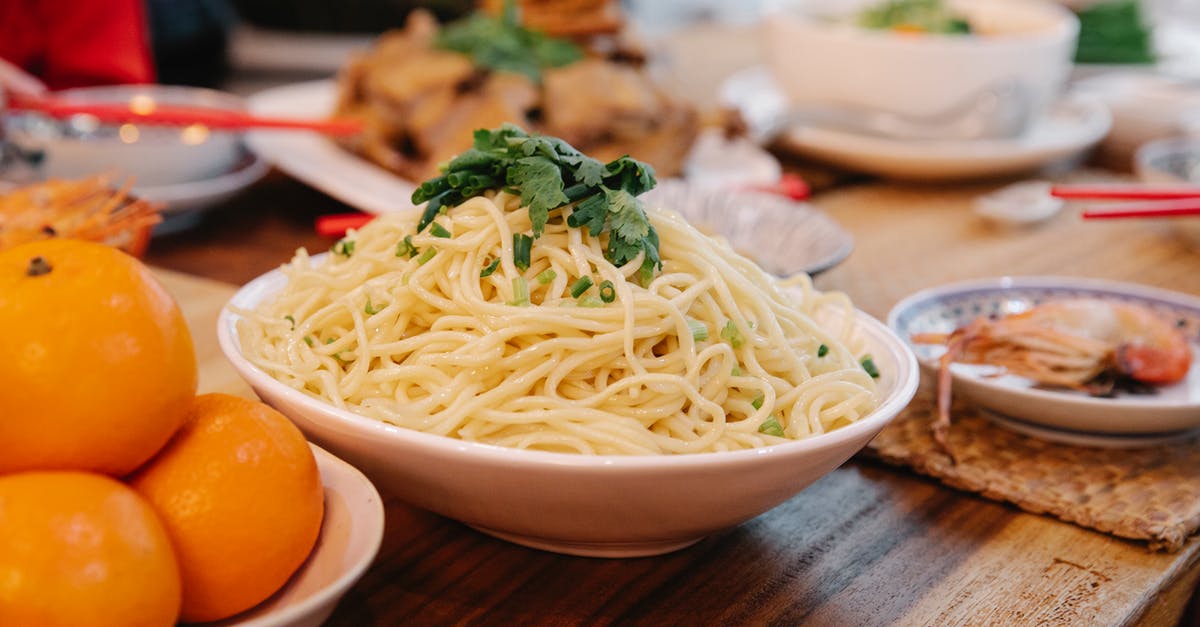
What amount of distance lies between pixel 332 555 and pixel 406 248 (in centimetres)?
37

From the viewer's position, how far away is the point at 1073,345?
1369mm

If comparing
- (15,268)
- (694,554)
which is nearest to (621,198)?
(694,554)

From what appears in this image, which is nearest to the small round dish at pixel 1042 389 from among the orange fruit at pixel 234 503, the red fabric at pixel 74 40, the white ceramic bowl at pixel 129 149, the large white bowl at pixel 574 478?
the large white bowl at pixel 574 478

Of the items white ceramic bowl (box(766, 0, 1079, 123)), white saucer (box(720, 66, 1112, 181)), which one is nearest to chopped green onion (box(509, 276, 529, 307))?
white saucer (box(720, 66, 1112, 181))

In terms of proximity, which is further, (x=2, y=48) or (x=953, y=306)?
(x=2, y=48)

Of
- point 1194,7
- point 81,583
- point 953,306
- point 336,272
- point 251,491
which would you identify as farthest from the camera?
point 1194,7

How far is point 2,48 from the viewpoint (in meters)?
3.47

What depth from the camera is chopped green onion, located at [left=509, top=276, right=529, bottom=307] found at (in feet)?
3.25

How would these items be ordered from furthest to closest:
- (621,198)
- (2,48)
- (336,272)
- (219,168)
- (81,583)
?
(2,48) < (219,168) < (336,272) < (621,198) < (81,583)

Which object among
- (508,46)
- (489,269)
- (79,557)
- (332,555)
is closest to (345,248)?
(489,269)

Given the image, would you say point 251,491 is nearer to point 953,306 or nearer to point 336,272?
point 336,272

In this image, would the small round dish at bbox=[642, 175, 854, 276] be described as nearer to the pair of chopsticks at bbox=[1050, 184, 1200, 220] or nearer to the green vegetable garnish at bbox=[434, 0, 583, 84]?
the pair of chopsticks at bbox=[1050, 184, 1200, 220]

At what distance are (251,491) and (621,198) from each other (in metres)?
0.45

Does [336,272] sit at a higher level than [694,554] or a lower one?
higher
